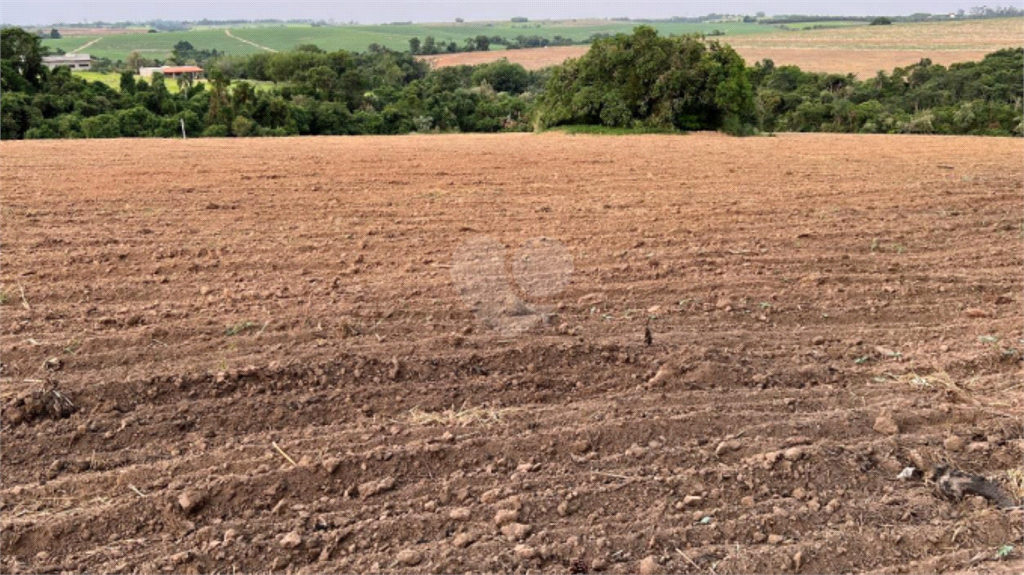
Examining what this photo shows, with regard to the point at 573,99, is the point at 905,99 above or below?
below

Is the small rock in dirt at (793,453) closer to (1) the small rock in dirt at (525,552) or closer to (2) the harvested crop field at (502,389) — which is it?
(2) the harvested crop field at (502,389)

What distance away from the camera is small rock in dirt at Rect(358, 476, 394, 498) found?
3.46 meters

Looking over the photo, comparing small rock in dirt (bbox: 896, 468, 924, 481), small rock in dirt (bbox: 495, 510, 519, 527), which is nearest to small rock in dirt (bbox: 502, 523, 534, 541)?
small rock in dirt (bbox: 495, 510, 519, 527)

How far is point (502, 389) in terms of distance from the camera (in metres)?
4.45

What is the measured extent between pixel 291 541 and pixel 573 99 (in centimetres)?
2199

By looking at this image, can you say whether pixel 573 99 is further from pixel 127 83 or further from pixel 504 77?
pixel 504 77

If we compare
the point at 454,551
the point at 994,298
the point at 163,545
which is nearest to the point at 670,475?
the point at 454,551

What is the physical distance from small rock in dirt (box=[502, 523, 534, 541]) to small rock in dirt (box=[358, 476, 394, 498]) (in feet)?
1.92

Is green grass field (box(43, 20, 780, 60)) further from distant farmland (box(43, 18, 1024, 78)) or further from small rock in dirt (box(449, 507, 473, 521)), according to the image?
small rock in dirt (box(449, 507, 473, 521))

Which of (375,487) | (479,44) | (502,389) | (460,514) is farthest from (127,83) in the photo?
(479,44)

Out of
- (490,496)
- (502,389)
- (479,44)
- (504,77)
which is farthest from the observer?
(479,44)

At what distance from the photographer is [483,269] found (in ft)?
21.8

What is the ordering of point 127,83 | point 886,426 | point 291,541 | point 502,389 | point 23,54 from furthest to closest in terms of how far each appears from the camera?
point 127,83 < point 23,54 < point 502,389 < point 886,426 < point 291,541

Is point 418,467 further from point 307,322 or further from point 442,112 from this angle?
point 442,112
